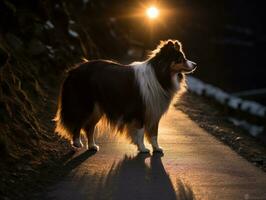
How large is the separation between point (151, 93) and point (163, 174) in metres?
1.71

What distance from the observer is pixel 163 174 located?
9164mm

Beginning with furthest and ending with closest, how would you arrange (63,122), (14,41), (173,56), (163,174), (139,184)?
(14,41) → (63,122) → (173,56) → (163,174) → (139,184)

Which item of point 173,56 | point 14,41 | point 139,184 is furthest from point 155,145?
point 14,41

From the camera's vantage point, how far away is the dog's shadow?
7938 mm

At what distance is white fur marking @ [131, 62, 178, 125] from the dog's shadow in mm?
926

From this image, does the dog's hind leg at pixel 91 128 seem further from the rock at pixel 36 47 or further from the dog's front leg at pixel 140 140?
the rock at pixel 36 47

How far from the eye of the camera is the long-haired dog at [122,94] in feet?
34.0

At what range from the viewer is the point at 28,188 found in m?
7.98

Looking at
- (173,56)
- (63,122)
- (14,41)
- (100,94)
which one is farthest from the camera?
(14,41)

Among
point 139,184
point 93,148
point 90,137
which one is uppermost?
point 90,137

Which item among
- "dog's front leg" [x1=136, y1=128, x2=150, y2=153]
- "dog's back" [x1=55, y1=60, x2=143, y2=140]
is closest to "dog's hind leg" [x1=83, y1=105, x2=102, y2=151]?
"dog's back" [x1=55, y1=60, x2=143, y2=140]

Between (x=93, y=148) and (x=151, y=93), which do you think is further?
(x=93, y=148)

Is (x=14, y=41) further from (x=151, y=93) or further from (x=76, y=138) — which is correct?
(x=151, y=93)

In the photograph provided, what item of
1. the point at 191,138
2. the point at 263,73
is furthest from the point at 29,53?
the point at 263,73
